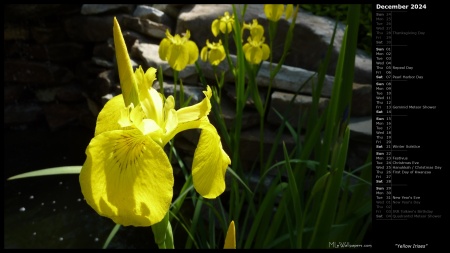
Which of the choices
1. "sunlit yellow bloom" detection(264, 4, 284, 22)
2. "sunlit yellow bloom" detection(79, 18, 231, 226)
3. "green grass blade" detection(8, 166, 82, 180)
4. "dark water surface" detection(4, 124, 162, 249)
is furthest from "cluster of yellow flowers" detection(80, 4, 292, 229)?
"dark water surface" detection(4, 124, 162, 249)

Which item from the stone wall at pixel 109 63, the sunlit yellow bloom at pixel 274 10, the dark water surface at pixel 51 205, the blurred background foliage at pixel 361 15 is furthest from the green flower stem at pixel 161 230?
the blurred background foliage at pixel 361 15

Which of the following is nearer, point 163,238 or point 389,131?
point 163,238

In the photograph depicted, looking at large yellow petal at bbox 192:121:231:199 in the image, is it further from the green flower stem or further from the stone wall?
the stone wall

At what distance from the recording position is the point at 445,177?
1314mm

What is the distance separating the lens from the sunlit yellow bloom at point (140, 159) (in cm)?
38

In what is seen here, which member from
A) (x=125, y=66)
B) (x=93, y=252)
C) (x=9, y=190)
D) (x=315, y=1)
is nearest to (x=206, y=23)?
(x=315, y=1)

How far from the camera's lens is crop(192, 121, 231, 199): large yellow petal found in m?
0.43

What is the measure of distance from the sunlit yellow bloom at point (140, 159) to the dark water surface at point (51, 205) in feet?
5.57

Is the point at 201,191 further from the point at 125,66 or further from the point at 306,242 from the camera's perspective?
the point at 306,242

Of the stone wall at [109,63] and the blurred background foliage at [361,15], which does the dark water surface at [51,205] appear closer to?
the stone wall at [109,63]

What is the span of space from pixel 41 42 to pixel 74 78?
0.33 metres

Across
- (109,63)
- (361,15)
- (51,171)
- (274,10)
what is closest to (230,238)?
(51,171)

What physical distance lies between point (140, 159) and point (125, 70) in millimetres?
78

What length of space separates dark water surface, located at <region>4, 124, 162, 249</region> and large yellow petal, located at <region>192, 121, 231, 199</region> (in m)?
1.70
